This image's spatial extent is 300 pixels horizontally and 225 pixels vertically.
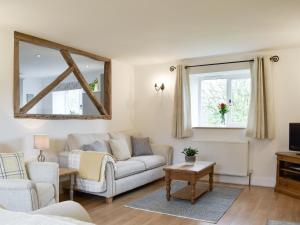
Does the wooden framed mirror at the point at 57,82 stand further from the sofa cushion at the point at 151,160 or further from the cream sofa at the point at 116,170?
the sofa cushion at the point at 151,160

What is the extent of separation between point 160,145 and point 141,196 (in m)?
1.50

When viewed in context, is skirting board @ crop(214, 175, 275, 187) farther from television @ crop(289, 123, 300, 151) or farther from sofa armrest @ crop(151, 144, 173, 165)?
sofa armrest @ crop(151, 144, 173, 165)

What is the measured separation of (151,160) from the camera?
487cm

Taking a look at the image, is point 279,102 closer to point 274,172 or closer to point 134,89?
point 274,172

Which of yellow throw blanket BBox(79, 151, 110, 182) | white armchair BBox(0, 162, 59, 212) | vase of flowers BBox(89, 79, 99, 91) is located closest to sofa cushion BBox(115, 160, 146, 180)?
yellow throw blanket BBox(79, 151, 110, 182)

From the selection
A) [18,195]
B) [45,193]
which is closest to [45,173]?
A: [45,193]

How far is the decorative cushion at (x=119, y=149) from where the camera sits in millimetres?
4680

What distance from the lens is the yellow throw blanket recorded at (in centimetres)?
375

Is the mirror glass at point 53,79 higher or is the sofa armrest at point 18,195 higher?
the mirror glass at point 53,79

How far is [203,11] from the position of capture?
121 inches

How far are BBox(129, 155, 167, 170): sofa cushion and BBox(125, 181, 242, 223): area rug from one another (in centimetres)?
51

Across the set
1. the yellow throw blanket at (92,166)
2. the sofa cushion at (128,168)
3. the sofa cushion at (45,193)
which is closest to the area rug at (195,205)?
the sofa cushion at (128,168)

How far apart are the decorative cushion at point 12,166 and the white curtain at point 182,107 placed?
3.03 metres

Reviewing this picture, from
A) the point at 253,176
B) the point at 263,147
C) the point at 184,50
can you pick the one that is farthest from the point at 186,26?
the point at 253,176
